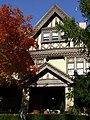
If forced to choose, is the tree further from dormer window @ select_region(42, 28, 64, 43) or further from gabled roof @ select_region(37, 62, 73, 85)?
dormer window @ select_region(42, 28, 64, 43)

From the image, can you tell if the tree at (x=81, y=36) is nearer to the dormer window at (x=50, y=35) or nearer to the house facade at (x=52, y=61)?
the house facade at (x=52, y=61)

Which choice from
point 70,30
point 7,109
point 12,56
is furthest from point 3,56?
point 7,109

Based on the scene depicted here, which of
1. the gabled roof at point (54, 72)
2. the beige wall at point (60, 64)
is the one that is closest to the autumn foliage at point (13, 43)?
the gabled roof at point (54, 72)

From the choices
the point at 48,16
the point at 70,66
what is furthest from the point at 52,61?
the point at 48,16

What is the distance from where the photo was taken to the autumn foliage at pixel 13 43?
22.5m

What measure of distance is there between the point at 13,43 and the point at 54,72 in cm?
517

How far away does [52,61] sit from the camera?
30.0 m

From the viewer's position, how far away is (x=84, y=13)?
18.9 metres

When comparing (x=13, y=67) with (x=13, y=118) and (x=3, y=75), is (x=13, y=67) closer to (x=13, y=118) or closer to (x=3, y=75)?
(x=3, y=75)

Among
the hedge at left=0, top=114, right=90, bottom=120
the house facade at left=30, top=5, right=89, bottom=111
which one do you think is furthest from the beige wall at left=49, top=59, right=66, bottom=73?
the hedge at left=0, top=114, right=90, bottom=120

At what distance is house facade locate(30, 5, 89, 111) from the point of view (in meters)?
26.2

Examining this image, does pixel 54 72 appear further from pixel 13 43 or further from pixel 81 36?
pixel 81 36

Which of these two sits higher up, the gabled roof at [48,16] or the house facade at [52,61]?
the gabled roof at [48,16]

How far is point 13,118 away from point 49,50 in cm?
1087
